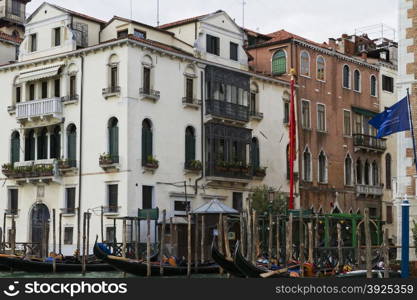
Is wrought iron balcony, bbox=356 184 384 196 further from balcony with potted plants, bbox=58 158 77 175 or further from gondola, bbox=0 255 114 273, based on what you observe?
gondola, bbox=0 255 114 273

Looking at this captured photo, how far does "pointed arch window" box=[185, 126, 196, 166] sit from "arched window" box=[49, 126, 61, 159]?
442cm

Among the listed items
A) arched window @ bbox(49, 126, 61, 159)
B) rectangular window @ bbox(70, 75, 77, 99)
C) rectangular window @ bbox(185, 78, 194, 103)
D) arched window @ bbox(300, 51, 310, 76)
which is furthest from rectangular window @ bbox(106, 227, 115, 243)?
arched window @ bbox(300, 51, 310, 76)

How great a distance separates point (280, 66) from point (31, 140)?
33.2 feet

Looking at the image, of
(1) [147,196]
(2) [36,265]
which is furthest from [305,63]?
A: (2) [36,265]

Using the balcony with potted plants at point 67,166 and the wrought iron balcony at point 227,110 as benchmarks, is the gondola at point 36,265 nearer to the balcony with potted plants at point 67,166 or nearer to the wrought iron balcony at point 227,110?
the balcony with potted plants at point 67,166

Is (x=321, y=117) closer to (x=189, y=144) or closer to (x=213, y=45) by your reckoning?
(x=213, y=45)

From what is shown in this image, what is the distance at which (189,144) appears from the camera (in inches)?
1230

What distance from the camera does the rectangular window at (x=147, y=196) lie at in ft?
97.0

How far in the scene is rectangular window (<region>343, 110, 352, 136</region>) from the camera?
122 feet

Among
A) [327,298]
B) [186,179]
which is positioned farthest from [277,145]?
[327,298]

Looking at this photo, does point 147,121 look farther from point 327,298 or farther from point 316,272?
point 327,298

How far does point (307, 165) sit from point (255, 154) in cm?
267

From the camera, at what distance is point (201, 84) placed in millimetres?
31844

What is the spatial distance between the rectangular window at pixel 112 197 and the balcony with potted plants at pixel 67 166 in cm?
160
